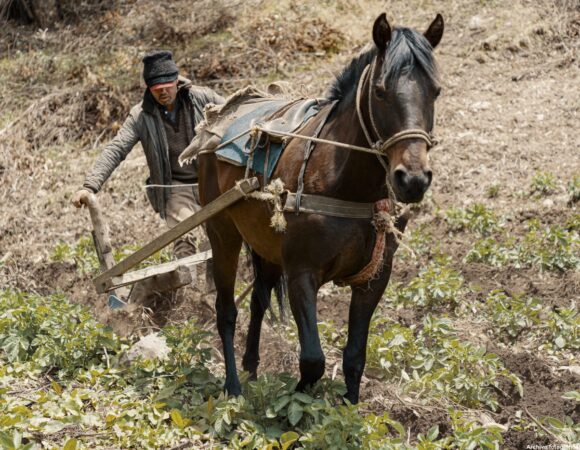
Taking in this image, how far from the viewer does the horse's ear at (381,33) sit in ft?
12.9

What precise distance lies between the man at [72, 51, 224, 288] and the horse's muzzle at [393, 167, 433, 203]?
302cm

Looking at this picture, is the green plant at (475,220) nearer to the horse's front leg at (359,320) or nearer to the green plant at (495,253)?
the green plant at (495,253)

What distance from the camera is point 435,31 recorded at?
13.6 feet

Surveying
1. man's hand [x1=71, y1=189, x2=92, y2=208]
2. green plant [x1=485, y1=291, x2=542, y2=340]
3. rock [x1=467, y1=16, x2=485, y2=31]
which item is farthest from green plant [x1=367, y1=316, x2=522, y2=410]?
rock [x1=467, y1=16, x2=485, y2=31]

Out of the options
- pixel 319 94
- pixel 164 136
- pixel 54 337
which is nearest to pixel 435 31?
pixel 164 136

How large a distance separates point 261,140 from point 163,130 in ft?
6.44

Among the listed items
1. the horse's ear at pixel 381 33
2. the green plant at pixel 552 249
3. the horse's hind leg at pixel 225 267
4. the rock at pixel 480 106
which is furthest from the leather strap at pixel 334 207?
the rock at pixel 480 106

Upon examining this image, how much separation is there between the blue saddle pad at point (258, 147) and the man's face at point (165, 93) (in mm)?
1069

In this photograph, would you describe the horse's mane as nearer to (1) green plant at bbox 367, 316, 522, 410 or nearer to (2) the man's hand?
(1) green plant at bbox 367, 316, 522, 410

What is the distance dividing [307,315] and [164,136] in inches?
111

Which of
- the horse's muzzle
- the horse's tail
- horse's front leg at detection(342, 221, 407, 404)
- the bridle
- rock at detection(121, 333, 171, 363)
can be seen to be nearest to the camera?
the horse's muzzle

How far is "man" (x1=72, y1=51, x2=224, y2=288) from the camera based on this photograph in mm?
6344

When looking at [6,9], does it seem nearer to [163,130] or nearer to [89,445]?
[163,130]

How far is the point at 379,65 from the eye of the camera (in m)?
4.05
